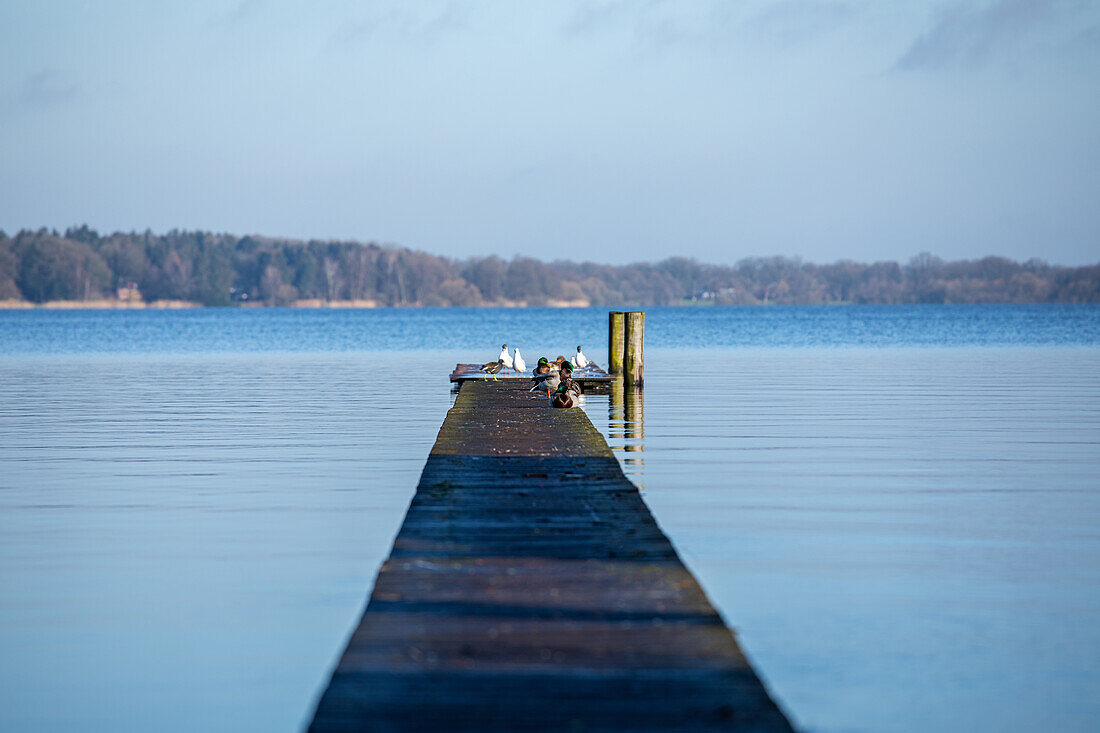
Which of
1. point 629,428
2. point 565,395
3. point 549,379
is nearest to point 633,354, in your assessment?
point 549,379

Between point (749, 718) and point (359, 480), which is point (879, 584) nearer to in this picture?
Answer: point (749, 718)

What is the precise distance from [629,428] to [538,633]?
45.5 ft

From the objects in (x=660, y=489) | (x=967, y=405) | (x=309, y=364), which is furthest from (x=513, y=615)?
(x=309, y=364)

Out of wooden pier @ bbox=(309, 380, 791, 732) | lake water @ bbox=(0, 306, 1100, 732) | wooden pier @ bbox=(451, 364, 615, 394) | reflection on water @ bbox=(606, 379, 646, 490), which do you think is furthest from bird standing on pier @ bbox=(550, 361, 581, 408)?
wooden pier @ bbox=(309, 380, 791, 732)

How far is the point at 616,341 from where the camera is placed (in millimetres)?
29703

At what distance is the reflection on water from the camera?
15.6 meters

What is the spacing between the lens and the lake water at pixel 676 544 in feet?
23.4

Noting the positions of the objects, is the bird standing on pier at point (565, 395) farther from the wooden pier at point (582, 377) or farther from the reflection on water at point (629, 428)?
the wooden pier at point (582, 377)

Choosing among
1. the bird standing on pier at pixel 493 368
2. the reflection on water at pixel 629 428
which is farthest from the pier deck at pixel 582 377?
the reflection on water at pixel 629 428

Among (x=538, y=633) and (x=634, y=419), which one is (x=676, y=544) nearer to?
(x=538, y=633)

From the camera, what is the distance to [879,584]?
9375mm

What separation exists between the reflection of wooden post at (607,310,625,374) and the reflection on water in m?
0.44

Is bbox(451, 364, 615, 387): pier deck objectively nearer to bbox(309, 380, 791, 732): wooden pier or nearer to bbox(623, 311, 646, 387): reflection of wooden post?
bbox(623, 311, 646, 387): reflection of wooden post

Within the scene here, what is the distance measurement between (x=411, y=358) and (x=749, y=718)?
143 feet
